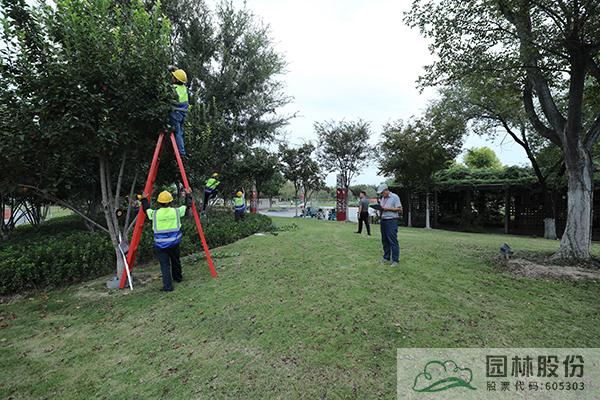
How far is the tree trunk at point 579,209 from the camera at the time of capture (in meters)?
6.05

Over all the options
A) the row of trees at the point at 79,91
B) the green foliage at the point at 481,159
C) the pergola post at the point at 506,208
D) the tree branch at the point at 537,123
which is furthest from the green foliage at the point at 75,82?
the green foliage at the point at 481,159

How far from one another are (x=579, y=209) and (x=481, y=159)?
103 feet

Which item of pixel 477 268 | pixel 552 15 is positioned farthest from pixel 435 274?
pixel 552 15

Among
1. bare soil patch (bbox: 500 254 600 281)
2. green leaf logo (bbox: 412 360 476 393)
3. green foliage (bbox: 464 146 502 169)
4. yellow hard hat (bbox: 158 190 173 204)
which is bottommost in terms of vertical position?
green leaf logo (bbox: 412 360 476 393)

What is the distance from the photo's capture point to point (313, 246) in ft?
27.2

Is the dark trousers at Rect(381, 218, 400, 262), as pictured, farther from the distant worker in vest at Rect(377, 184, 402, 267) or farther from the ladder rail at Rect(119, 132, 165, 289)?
the ladder rail at Rect(119, 132, 165, 289)

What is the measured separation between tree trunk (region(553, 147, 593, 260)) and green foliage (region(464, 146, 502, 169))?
29.6 metres

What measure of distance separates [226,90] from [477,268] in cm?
1514

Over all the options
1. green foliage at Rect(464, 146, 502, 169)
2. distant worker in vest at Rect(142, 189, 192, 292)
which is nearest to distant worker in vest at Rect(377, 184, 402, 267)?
distant worker in vest at Rect(142, 189, 192, 292)

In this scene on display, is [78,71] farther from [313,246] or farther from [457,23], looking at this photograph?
[457,23]

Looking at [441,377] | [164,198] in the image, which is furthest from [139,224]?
[441,377]

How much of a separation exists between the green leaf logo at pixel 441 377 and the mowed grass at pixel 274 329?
0.25 m

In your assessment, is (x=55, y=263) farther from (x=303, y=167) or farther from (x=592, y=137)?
(x=303, y=167)

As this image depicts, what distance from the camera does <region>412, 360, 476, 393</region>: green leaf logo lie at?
248 centimetres
